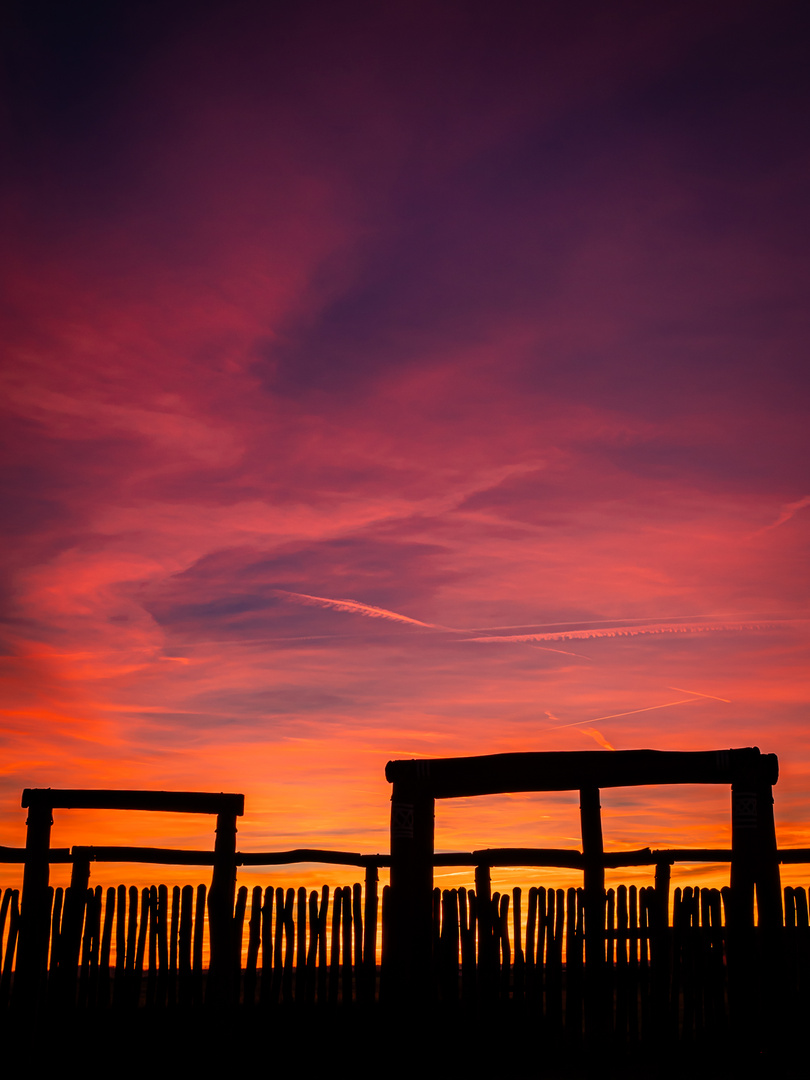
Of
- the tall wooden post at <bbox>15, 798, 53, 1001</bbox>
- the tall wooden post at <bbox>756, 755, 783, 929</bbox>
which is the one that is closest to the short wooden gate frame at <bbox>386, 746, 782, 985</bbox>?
the tall wooden post at <bbox>756, 755, 783, 929</bbox>

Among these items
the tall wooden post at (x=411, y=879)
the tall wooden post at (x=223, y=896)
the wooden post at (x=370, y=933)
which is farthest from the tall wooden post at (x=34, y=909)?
the tall wooden post at (x=411, y=879)

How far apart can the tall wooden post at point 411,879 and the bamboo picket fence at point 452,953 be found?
0.87 ft

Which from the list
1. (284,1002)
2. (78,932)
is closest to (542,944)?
(284,1002)

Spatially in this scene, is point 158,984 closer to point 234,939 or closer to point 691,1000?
point 234,939

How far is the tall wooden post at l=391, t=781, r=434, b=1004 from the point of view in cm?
977

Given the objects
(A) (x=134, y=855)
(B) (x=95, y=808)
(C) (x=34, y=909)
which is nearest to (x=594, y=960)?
(A) (x=134, y=855)

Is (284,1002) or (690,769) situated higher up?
(690,769)

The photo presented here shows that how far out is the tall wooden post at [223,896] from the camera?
10617 millimetres

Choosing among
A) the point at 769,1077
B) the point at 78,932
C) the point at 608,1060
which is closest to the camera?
the point at 769,1077

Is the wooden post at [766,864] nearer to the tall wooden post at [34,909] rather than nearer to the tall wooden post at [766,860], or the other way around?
the tall wooden post at [766,860]

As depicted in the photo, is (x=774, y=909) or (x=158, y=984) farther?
(x=158, y=984)

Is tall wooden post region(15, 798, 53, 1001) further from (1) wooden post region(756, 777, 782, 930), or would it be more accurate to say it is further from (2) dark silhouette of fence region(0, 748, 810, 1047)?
(1) wooden post region(756, 777, 782, 930)

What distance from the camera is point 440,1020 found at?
10328mm

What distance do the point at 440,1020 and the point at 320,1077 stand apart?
138 cm
